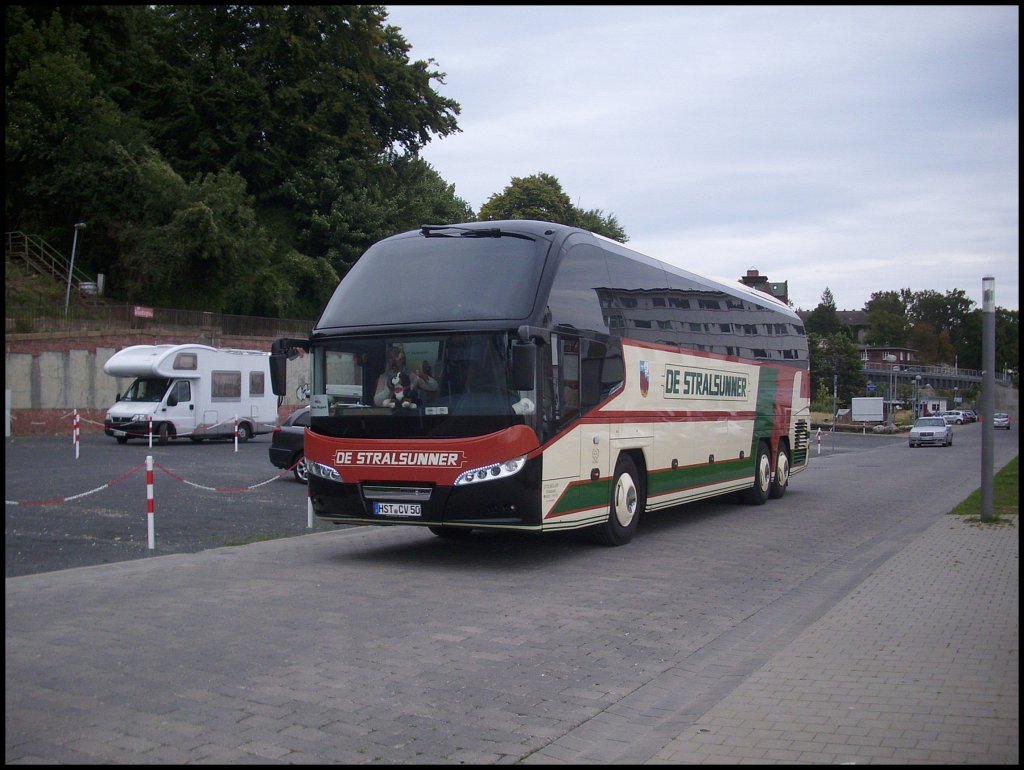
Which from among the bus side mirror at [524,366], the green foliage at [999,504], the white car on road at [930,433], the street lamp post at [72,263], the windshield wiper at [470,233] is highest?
the street lamp post at [72,263]

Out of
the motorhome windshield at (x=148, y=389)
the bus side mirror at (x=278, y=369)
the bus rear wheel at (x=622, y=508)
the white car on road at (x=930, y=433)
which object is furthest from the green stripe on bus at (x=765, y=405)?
the white car on road at (x=930, y=433)

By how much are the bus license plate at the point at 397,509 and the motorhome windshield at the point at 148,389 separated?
23.2m

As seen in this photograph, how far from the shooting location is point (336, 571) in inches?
436

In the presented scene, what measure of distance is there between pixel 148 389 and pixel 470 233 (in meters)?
23.7

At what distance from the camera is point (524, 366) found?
35.0ft

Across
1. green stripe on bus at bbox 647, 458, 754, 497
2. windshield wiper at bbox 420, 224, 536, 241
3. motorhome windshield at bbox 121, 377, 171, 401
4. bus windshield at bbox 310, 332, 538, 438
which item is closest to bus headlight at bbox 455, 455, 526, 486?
bus windshield at bbox 310, 332, 538, 438

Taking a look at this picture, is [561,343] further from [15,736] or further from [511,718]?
[15,736]

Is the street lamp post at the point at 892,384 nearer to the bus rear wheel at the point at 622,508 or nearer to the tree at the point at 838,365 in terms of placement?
the tree at the point at 838,365

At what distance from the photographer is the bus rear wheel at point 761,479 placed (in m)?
19.5

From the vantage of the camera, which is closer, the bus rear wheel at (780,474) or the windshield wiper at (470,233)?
the windshield wiper at (470,233)

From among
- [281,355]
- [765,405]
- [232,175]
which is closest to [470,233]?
[281,355]

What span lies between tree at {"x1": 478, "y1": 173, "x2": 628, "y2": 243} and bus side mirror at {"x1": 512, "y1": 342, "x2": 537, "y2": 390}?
5455 cm

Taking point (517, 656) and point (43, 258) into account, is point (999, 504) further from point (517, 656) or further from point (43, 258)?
point (43, 258)

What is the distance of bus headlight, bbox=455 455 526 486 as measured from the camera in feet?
36.2
